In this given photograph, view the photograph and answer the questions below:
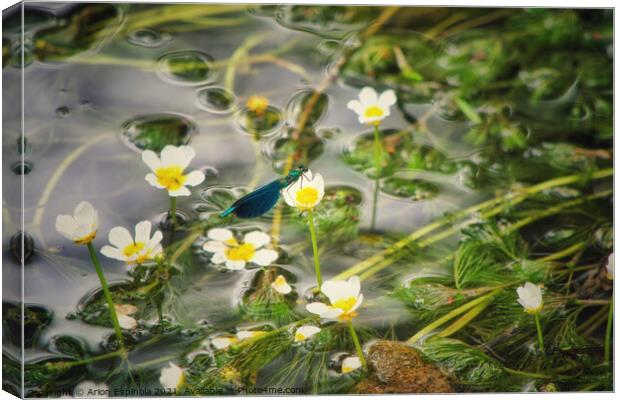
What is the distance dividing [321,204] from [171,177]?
0.31 m

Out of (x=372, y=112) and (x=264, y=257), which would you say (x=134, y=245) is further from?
(x=372, y=112)

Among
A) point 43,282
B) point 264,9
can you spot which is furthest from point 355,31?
point 43,282

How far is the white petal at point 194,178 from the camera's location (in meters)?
1.53

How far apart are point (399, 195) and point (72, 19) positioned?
75cm

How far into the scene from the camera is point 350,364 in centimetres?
156

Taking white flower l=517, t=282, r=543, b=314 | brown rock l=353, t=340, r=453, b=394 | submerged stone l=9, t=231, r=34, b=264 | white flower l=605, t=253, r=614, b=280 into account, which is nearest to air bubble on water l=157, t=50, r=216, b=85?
submerged stone l=9, t=231, r=34, b=264

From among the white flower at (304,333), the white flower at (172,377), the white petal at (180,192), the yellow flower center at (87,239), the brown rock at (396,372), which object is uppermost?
the white petal at (180,192)

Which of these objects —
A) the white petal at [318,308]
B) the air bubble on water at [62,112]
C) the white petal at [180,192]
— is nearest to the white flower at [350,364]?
the white petal at [318,308]

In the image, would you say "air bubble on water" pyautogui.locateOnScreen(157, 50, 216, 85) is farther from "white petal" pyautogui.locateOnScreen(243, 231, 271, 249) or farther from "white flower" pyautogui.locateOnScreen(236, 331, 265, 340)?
"white flower" pyautogui.locateOnScreen(236, 331, 265, 340)

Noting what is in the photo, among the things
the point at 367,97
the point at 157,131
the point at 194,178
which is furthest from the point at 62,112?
the point at 367,97

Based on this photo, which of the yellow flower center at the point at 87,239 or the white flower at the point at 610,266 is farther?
the white flower at the point at 610,266

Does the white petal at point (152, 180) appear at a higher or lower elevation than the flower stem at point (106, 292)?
higher

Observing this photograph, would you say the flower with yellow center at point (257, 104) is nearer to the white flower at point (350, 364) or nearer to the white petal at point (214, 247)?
the white petal at point (214, 247)

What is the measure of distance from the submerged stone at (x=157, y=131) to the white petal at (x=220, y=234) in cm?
19
